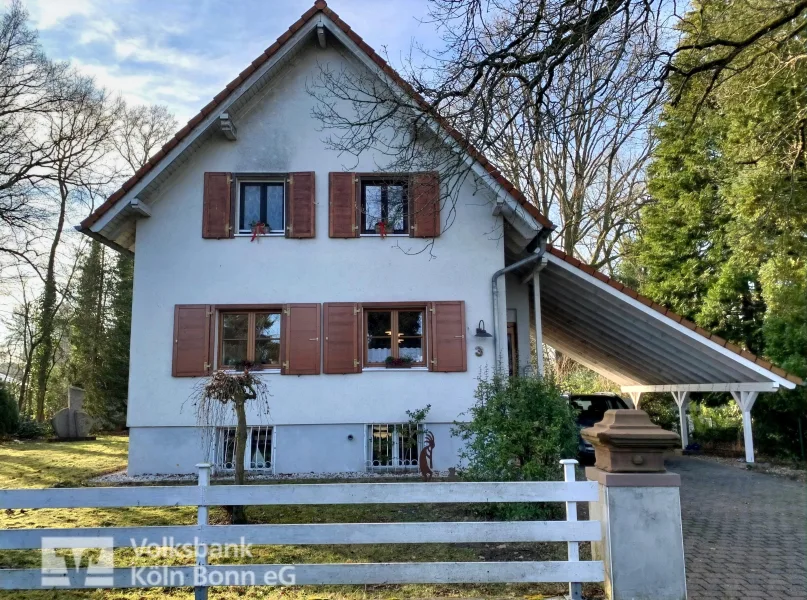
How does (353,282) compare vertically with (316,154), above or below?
below

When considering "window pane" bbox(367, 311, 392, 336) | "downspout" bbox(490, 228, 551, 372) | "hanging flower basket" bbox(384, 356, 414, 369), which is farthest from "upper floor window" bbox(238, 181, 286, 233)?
"downspout" bbox(490, 228, 551, 372)

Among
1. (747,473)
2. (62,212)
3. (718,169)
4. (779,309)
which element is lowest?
(747,473)

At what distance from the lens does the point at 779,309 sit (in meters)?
13.3

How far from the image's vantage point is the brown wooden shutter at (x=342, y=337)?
11148mm

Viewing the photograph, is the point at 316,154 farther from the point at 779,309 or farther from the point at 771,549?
the point at 779,309

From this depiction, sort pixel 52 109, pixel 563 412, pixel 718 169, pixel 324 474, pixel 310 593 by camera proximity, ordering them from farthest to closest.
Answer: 1. pixel 52 109
2. pixel 718 169
3. pixel 324 474
4. pixel 563 412
5. pixel 310 593

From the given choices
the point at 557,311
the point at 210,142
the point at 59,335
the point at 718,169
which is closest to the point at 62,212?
the point at 59,335

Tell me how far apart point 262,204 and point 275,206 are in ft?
0.87

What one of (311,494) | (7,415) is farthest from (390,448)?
(7,415)

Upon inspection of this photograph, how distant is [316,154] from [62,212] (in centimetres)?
2064

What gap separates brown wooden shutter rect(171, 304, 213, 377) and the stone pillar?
855 cm

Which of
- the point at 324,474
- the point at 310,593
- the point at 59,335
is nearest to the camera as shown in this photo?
the point at 310,593

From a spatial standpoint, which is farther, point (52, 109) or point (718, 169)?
point (52, 109)

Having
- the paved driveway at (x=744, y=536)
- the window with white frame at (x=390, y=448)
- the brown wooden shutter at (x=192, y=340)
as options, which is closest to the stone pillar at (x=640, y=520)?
the paved driveway at (x=744, y=536)
